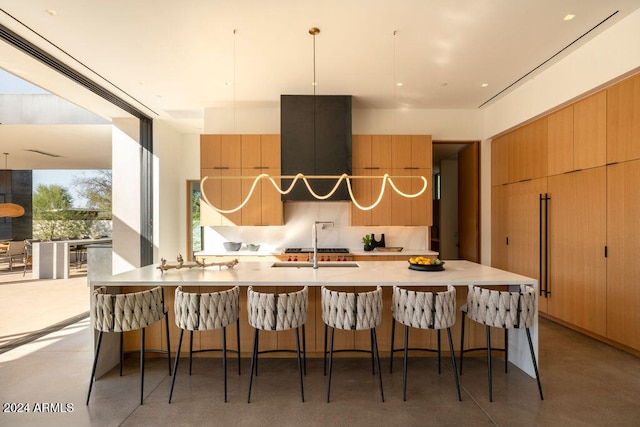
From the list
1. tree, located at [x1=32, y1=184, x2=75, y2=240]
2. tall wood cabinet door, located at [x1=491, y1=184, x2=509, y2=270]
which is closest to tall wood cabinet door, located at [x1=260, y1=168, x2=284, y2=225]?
tall wood cabinet door, located at [x1=491, y1=184, x2=509, y2=270]

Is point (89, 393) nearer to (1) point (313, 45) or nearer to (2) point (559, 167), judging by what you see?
(1) point (313, 45)

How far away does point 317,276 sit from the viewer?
2.81 meters

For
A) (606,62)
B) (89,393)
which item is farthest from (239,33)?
(606,62)

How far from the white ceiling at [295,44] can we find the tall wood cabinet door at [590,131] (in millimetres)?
645

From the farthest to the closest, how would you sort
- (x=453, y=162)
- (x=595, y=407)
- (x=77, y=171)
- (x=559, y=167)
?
(x=77, y=171), (x=453, y=162), (x=559, y=167), (x=595, y=407)

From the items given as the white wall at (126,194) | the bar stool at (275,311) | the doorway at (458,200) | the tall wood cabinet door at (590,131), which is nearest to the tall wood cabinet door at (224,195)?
the white wall at (126,194)

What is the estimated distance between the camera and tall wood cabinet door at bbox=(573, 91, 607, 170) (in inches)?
132

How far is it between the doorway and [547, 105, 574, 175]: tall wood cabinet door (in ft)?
4.41

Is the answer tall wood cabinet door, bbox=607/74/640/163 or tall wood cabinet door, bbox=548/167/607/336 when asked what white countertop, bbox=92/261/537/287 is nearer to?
tall wood cabinet door, bbox=548/167/607/336

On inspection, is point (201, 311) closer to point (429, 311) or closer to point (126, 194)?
point (429, 311)

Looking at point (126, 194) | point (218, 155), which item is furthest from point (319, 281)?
point (126, 194)

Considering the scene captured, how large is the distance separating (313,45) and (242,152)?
7.01 feet

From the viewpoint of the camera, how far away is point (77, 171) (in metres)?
10.3

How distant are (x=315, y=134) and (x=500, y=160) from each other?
3062mm
